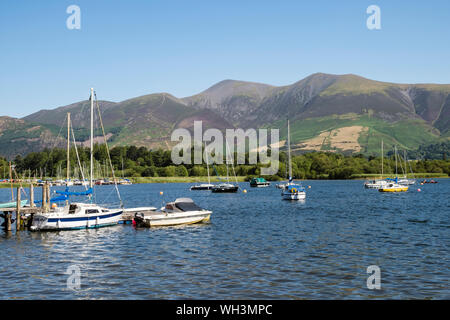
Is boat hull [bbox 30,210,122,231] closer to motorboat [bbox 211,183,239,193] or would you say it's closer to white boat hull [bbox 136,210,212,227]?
white boat hull [bbox 136,210,212,227]

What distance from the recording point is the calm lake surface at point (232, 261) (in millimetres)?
25969

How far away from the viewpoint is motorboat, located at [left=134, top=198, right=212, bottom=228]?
188 feet

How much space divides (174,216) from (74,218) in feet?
39.7

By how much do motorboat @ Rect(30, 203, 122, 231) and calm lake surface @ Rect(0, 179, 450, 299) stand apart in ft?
4.82

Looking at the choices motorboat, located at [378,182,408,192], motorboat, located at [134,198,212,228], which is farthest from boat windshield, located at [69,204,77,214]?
motorboat, located at [378,182,408,192]

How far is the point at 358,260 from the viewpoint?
34469 millimetres

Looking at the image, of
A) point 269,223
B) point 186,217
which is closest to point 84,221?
point 186,217

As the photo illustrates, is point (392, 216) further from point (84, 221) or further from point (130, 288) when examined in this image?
point (130, 288)

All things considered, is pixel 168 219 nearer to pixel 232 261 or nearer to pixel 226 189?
pixel 232 261

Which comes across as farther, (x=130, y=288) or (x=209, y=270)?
(x=209, y=270)

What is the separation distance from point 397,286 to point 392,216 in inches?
1823

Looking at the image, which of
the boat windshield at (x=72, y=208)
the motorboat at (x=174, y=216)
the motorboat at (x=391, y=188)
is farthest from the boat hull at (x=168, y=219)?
the motorboat at (x=391, y=188)

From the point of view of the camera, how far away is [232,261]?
3494 cm

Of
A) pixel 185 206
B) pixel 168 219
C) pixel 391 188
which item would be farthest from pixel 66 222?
pixel 391 188
